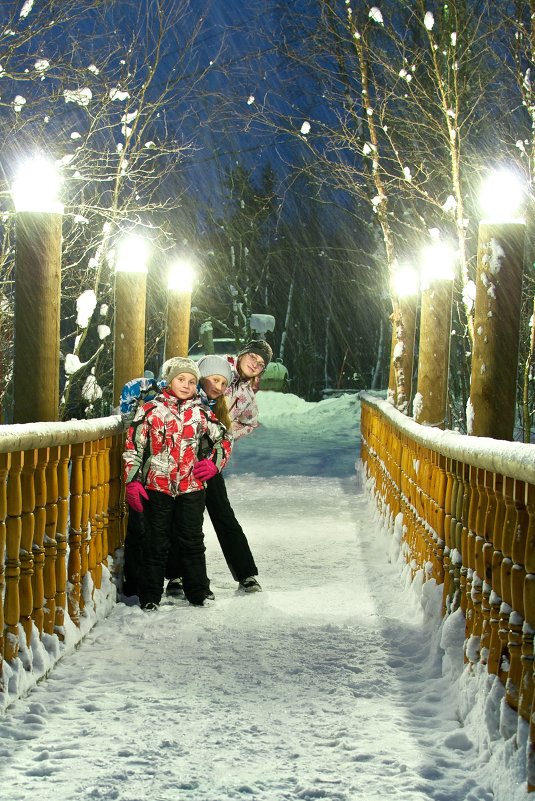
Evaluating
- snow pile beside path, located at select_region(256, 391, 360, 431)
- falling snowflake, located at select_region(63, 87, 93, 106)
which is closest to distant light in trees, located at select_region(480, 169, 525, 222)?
falling snowflake, located at select_region(63, 87, 93, 106)

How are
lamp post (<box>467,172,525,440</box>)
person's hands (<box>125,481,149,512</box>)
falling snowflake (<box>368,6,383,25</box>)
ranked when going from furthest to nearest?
falling snowflake (<box>368,6,383,25</box>)
person's hands (<box>125,481,149,512</box>)
lamp post (<box>467,172,525,440</box>)

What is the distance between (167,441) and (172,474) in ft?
0.75

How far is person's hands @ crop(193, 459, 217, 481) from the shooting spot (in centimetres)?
642

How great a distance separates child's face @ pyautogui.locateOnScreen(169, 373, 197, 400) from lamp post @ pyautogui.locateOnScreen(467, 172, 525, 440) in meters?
1.71

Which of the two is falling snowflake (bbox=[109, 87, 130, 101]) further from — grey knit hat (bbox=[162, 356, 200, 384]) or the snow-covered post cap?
the snow-covered post cap

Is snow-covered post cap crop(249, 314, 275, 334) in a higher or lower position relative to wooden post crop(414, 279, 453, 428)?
higher

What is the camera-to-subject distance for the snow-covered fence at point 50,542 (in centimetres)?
399

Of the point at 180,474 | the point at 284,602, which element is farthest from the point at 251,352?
the point at 284,602

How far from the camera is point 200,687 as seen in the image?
173 inches

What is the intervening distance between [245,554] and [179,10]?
985cm

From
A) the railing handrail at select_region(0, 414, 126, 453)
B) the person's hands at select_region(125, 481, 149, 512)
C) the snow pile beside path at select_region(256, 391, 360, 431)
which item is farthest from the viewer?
the snow pile beside path at select_region(256, 391, 360, 431)

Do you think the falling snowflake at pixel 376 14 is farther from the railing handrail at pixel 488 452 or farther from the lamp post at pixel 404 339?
the railing handrail at pixel 488 452

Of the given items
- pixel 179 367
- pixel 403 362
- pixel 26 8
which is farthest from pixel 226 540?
pixel 403 362

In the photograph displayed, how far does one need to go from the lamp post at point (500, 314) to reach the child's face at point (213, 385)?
188 cm
